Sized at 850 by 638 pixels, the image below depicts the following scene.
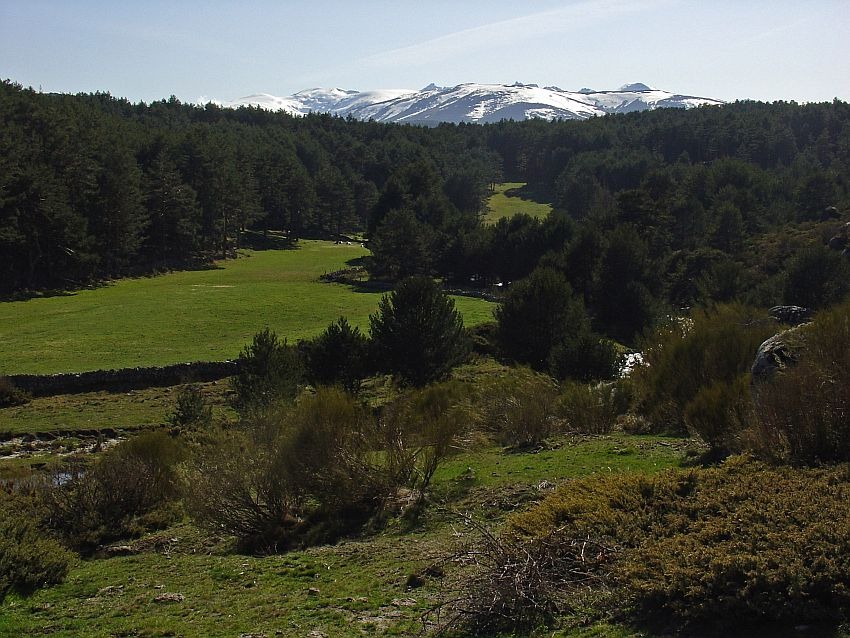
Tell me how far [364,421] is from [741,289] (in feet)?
170

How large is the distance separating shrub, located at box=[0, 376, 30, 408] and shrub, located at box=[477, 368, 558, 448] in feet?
90.3

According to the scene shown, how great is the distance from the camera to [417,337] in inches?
1524

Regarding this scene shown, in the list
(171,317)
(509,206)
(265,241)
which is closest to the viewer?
(171,317)

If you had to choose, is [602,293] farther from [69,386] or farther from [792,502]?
[792,502]

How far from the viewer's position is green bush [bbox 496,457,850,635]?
8.47 m

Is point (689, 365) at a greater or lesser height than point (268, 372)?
greater

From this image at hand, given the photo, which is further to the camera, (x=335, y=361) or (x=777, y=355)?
(x=335, y=361)

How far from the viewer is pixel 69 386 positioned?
41.9 metres

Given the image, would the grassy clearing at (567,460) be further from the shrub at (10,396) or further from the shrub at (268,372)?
the shrub at (10,396)

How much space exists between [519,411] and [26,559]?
1423cm

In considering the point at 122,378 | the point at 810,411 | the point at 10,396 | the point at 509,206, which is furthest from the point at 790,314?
the point at 509,206

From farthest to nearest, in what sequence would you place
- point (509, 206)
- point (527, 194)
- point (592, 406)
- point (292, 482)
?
point (527, 194) < point (509, 206) < point (592, 406) < point (292, 482)

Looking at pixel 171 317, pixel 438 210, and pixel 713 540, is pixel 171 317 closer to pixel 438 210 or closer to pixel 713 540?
pixel 438 210

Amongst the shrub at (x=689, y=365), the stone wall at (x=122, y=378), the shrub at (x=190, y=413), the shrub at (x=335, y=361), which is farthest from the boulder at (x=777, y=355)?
the stone wall at (x=122, y=378)
